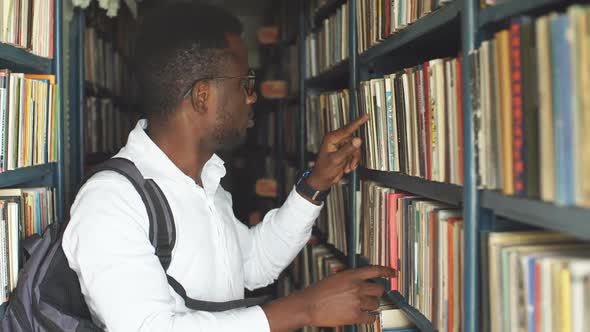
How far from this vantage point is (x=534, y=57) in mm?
811

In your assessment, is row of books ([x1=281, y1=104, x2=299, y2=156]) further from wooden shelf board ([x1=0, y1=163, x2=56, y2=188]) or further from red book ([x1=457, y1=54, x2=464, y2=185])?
red book ([x1=457, y1=54, x2=464, y2=185])

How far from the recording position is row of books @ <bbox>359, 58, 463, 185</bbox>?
111cm

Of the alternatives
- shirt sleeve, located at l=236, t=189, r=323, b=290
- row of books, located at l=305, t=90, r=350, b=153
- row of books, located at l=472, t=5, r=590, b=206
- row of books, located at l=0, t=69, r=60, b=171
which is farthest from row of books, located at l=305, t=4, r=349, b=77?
row of books, located at l=472, t=5, r=590, b=206

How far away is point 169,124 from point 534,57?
3.28 feet

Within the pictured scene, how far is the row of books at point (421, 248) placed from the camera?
3.71 ft

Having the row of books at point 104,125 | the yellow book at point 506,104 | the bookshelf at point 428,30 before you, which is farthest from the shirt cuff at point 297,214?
the row of books at point 104,125

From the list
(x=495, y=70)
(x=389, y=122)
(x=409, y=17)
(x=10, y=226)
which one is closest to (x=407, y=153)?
(x=389, y=122)

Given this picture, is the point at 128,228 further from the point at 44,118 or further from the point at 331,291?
the point at 44,118

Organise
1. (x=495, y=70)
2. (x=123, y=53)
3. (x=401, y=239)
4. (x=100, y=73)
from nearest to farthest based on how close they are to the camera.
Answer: (x=495, y=70), (x=401, y=239), (x=100, y=73), (x=123, y=53)

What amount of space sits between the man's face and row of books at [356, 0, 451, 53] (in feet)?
1.33

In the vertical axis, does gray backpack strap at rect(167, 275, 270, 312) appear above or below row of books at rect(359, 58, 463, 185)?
below

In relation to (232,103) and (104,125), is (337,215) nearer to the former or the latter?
(232,103)

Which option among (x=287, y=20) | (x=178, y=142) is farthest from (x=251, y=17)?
(x=178, y=142)

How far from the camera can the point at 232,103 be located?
155 cm
